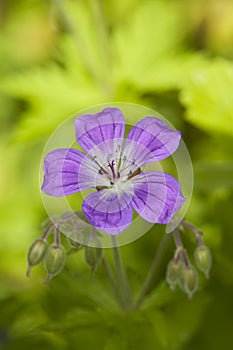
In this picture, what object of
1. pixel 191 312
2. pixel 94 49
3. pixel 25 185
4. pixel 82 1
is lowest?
pixel 191 312

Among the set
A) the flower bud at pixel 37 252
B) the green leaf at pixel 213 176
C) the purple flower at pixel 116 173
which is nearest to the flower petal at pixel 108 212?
the purple flower at pixel 116 173

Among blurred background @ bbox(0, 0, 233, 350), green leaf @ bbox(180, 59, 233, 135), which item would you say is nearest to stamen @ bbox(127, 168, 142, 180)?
blurred background @ bbox(0, 0, 233, 350)

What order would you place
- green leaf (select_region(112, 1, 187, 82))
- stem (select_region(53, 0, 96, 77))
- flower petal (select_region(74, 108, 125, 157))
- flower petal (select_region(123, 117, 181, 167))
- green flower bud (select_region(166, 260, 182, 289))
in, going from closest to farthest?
flower petal (select_region(123, 117, 181, 167)) < flower petal (select_region(74, 108, 125, 157)) < green flower bud (select_region(166, 260, 182, 289)) < stem (select_region(53, 0, 96, 77)) < green leaf (select_region(112, 1, 187, 82))

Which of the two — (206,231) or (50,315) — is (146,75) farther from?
(50,315)

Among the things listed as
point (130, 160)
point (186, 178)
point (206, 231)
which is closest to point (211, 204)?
point (206, 231)

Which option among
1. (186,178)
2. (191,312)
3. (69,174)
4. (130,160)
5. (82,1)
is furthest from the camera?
(82,1)

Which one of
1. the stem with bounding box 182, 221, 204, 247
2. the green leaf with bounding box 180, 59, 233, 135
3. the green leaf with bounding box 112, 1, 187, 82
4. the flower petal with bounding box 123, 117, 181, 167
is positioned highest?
the green leaf with bounding box 112, 1, 187, 82

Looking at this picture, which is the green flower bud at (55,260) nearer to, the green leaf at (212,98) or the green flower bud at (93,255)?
the green flower bud at (93,255)

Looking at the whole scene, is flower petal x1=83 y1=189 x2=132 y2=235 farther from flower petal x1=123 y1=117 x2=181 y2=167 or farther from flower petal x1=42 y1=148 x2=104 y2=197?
flower petal x1=123 y1=117 x2=181 y2=167
